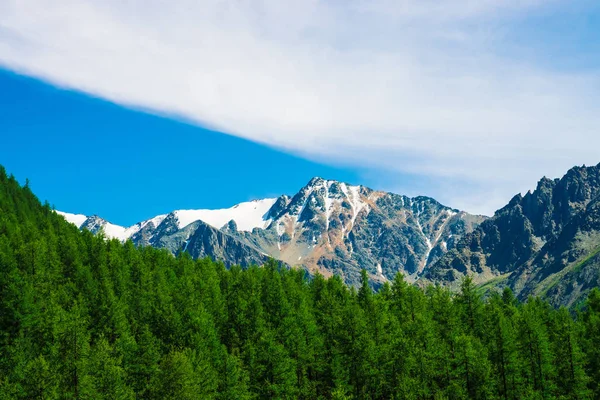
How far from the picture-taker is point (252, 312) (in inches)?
3652

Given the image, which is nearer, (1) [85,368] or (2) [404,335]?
(1) [85,368]

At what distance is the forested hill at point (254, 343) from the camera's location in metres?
63.6

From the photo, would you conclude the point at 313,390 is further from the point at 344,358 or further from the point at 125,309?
the point at 125,309

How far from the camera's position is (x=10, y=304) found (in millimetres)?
76688

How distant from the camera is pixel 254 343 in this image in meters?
85.9

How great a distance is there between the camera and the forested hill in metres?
63.6

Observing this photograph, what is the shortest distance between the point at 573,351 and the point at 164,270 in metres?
82.6

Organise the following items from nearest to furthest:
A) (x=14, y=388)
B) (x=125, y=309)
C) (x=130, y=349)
Answer: 1. (x=14, y=388)
2. (x=130, y=349)
3. (x=125, y=309)

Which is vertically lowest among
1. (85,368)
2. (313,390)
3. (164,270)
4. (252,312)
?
(313,390)

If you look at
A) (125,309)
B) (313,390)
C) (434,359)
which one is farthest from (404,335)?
(125,309)

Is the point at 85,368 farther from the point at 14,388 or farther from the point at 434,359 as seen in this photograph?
the point at 434,359

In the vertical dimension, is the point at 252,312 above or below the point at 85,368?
above

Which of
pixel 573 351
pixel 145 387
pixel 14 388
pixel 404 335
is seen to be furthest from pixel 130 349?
pixel 573 351

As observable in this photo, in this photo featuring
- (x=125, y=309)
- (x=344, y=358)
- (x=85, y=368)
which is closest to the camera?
(x=85, y=368)
